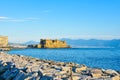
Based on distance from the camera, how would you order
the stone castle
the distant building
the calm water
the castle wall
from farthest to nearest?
the castle wall, the stone castle, the distant building, the calm water

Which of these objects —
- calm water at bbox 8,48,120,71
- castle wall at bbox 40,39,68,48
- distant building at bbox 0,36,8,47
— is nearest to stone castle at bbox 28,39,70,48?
castle wall at bbox 40,39,68,48

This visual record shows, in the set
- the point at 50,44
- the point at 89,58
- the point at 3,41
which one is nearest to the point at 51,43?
the point at 50,44

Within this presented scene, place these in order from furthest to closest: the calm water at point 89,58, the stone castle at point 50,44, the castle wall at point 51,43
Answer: the castle wall at point 51,43
the stone castle at point 50,44
the calm water at point 89,58

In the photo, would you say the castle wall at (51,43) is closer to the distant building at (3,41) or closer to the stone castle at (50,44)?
the stone castle at (50,44)

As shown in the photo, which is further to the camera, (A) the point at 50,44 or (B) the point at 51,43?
(B) the point at 51,43

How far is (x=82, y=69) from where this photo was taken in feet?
41.4

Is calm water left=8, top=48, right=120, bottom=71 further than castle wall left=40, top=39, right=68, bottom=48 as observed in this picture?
No

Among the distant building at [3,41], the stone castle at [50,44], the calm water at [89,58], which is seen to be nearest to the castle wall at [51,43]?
the stone castle at [50,44]

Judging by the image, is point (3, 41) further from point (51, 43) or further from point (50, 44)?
point (51, 43)

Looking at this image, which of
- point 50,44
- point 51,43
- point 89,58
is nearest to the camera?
point 89,58

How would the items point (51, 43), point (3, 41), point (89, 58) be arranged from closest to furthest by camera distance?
point (89, 58) → point (3, 41) → point (51, 43)

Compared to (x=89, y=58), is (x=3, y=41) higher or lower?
higher

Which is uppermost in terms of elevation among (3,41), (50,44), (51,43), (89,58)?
(3,41)

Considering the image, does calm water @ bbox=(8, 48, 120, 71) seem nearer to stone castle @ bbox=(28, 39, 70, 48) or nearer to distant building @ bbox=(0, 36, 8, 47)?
distant building @ bbox=(0, 36, 8, 47)
